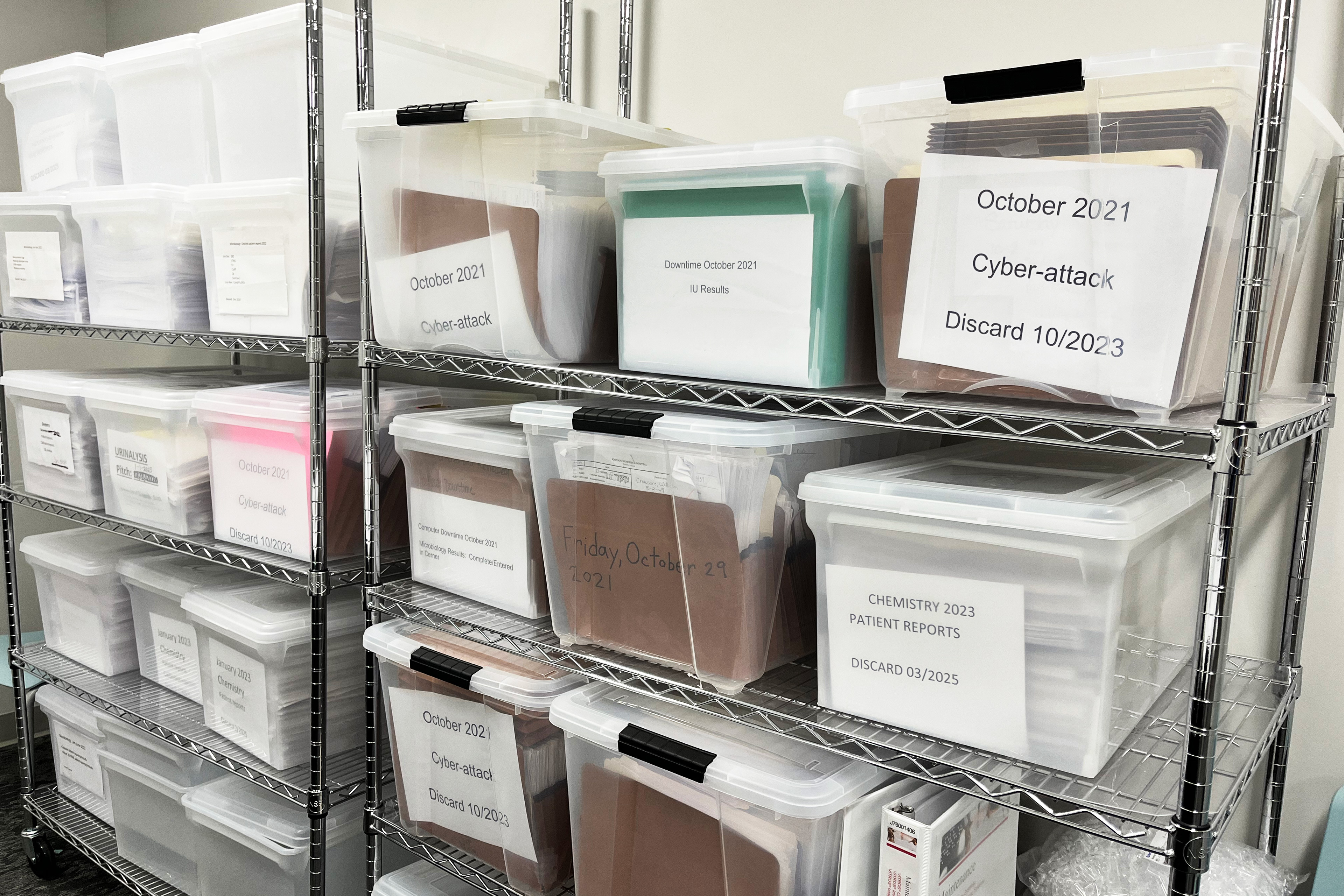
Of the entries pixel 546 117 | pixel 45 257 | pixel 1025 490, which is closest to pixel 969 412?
pixel 1025 490

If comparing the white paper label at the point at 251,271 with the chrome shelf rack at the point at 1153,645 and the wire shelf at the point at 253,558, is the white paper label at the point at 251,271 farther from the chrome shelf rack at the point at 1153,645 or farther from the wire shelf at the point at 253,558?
the wire shelf at the point at 253,558

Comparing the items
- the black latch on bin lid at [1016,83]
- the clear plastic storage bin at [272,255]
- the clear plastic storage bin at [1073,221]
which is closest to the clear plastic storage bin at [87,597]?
the clear plastic storage bin at [272,255]

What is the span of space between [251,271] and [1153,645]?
5.13 ft

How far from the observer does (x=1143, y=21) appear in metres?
1.30

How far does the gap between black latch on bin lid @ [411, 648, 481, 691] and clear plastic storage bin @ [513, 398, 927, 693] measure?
0.16m

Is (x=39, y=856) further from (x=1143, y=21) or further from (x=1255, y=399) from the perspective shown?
(x=1143, y=21)

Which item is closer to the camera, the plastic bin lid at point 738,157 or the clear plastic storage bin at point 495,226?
the plastic bin lid at point 738,157

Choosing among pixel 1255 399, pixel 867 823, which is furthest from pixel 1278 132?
pixel 867 823

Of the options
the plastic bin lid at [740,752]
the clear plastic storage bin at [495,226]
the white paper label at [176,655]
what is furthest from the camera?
the white paper label at [176,655]

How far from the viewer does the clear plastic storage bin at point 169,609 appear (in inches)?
76.7

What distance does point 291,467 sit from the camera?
171cm

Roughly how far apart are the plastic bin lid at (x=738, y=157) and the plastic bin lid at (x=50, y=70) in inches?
56.8

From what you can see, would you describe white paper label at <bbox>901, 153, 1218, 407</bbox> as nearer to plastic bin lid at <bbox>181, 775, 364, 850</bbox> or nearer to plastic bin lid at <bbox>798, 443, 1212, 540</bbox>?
plastic bin lid at <bbox>798, 443, 1212, 540</bbox>

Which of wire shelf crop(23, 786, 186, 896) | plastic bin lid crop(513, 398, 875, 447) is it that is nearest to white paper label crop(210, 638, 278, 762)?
wire shelf crop(23, 786, 186, 896)
